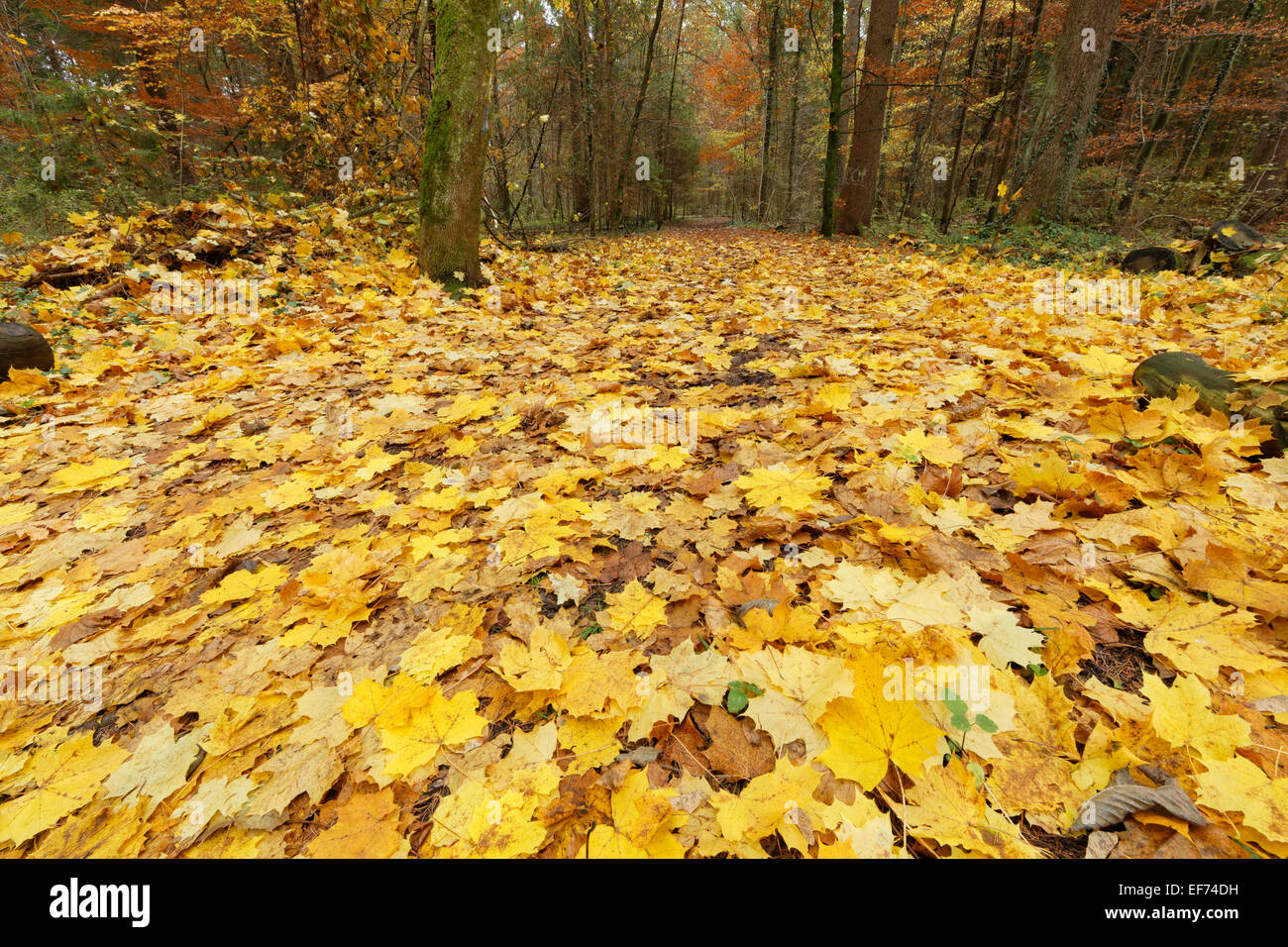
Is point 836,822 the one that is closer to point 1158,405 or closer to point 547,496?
point 547,496

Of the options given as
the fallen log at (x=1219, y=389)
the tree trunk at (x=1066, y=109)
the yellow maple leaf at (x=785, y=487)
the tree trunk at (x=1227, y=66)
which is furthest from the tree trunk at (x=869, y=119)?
the yellow maple leaf at (x=785, y=487)

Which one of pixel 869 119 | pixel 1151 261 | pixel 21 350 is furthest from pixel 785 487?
pixel 869 119

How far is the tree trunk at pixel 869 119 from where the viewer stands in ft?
34.3

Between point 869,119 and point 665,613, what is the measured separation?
13.6 m

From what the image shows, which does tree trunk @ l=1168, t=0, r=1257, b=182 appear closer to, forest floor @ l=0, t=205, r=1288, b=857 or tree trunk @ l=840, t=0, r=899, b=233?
tree trunk @ l=840, t=0, r=899, b=233

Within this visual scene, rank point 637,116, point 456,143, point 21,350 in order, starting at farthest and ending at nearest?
point 637,116
point 456,143
point 21,350

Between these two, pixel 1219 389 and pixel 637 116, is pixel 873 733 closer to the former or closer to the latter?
pixel 1219 389

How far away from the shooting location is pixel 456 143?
5.15 meters

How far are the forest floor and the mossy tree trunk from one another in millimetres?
2983

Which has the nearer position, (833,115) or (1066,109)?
(1066,109)

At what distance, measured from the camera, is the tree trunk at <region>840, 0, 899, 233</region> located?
1046 cm

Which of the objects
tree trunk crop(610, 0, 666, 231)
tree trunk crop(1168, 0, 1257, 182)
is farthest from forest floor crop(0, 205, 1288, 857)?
tree trunk crop(1168, 0, 1257, 182)

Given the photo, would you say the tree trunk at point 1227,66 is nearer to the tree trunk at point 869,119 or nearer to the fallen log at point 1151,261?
the tree trunk at point 869,119

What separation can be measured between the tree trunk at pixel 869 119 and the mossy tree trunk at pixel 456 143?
28.3 feet
